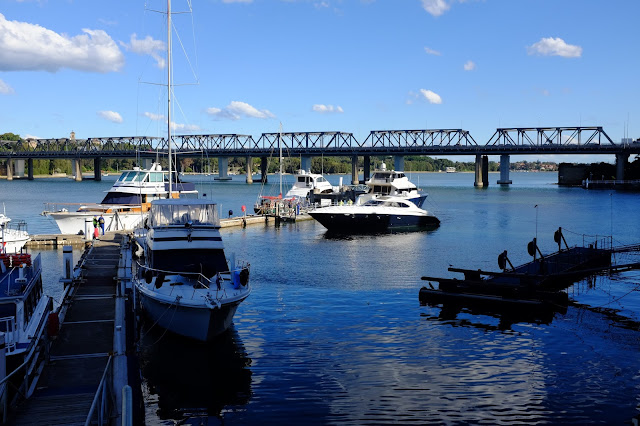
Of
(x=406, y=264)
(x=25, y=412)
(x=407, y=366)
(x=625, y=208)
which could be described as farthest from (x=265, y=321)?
(x=625, y=208)

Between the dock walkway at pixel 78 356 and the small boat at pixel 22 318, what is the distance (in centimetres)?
47

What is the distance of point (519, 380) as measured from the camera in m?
20.3

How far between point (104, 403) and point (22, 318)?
502 centimetres

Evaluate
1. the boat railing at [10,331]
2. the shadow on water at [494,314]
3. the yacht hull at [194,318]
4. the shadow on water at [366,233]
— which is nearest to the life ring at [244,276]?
the yacht hull at [194,318]

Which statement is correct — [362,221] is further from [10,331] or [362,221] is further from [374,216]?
[10,331]

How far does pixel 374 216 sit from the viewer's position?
2581 inches

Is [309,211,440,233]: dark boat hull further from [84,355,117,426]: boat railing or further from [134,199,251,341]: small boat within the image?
[84,355,117,426]: boat railing

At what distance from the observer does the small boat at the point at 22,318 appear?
15983 mm

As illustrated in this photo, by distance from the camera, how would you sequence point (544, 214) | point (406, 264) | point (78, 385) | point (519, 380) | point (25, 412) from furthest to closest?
point (544, 214) < point (406, 264) < point (519, 380) < point (78, 385) < point (25, 412)

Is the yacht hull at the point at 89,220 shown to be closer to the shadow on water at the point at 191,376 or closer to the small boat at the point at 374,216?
the small boat at the point at 374,216

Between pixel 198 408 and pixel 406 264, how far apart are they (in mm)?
28014

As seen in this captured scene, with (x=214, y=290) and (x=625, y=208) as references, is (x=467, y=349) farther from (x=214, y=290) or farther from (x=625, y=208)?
(x=625, y=208)

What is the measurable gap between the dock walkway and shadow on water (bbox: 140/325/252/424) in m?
1.98

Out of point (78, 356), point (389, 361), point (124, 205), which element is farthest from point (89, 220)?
point (389, 361)
